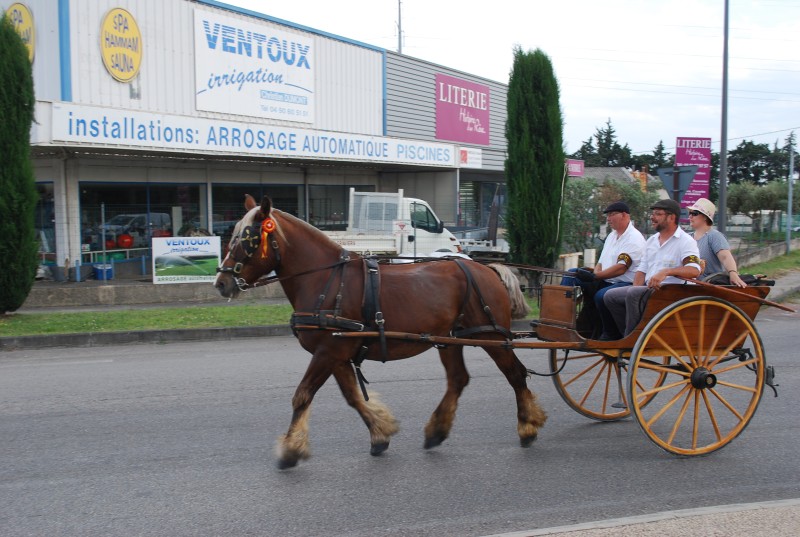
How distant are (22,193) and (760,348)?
488 inches

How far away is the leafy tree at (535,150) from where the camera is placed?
16094mm

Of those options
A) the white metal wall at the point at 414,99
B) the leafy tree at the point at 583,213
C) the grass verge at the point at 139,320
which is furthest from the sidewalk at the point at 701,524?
the white metal wall at the point at 414,99

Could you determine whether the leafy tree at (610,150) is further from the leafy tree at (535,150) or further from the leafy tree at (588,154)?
the leafy tree at (535,150)

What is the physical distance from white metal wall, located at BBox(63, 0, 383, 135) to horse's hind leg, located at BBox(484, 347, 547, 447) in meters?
14.8

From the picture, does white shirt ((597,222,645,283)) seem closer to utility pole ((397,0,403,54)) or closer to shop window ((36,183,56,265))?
shop window ((36,183,56,265))

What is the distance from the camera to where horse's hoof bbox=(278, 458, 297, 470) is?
17.8 ft

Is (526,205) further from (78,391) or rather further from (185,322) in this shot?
(78,391)

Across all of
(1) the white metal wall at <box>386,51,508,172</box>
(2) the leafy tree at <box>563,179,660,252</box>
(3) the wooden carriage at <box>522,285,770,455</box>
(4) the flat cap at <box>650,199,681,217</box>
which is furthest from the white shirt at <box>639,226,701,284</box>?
(1) the white metal wall at <box>386,51,508,172</box>

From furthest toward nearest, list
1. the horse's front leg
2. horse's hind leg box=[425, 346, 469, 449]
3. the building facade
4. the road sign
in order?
1. the building facade
2. the road sign
3. horse's hind leg box=[425, 346, 469, 449]
4. the horse's front leg

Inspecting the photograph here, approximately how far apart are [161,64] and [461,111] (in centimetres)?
1435

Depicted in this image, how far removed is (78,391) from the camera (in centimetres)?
812


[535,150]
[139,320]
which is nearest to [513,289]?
[139,320]

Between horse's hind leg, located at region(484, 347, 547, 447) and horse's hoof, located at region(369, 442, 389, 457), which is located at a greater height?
horse's hind leg, located at region(484, 347, 547, 447)

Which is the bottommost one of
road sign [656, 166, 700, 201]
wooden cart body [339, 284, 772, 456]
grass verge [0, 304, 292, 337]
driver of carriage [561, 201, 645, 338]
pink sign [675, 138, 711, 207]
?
grass verge [0, 304, 292, 337]
